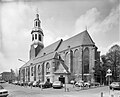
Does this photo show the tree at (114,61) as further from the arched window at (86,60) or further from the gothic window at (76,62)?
the gothic window at (76,62)

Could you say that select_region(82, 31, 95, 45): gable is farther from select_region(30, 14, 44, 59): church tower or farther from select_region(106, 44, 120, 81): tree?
select_region(30, 14, 44, 59): church tower

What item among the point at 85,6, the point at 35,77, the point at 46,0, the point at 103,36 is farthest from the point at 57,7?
the point at 35,77

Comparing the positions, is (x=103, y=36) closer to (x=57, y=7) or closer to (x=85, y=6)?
(x=85, y=6)

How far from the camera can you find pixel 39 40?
19.7 m

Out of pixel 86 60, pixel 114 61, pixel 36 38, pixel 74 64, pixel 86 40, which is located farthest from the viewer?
pixel 36 38

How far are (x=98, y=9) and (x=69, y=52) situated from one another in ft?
33.4

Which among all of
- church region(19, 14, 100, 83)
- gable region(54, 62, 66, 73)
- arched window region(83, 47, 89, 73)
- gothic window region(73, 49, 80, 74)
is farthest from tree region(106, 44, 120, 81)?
gable region(54, 62, 66, 73)

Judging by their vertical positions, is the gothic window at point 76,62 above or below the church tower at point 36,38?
below

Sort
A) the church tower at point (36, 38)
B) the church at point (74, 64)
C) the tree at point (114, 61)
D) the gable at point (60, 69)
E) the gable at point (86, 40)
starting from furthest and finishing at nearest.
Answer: the church tower at point (36, 38) → the gable at point (86, 40) → the gable at point (60, 69) → the church at point (74, 64) → the tree at point (114, 61)

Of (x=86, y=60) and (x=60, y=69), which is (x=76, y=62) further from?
(x=60, y=69)

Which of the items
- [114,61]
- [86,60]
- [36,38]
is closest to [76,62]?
[86,60]

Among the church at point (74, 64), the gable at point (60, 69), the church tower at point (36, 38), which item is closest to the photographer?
the church at point (74, 64)

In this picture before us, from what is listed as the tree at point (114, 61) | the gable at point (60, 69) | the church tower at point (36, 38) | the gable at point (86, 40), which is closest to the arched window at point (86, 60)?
the gable at point (86, 40)

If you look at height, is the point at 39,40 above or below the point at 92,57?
above
